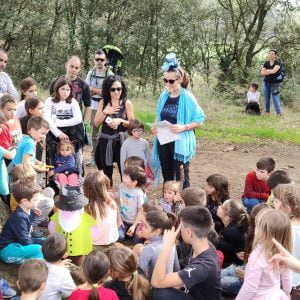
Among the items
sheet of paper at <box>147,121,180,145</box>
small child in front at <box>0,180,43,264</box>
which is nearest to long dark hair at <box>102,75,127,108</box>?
sheet of paper at <box>147,121,180,145</box>

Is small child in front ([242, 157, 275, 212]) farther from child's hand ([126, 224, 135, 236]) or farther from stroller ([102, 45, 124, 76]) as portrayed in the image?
stroller ([102, 45, 124, 76])

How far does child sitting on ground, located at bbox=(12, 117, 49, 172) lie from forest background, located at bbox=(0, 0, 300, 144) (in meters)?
9.33

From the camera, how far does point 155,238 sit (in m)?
4.00

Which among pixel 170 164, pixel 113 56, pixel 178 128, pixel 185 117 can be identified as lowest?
pixel 170 164

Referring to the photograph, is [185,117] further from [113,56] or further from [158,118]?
[113,56]

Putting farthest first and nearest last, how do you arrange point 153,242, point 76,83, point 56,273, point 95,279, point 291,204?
point 76,83 < point 291,204 < point 153,242 < point 56,273 < point 95,279

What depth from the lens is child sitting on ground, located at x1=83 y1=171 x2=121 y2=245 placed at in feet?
15.9

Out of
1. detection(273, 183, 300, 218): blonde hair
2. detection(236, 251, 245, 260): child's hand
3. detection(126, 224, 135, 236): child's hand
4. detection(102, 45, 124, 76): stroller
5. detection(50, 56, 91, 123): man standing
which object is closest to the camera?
detection(273, 183, 300, 218): blonde hair

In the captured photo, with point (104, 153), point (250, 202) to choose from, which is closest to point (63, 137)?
point (104, 153)

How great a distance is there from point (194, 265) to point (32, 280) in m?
1.06

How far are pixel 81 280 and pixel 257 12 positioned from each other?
49.4ft

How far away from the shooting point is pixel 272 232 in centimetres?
336

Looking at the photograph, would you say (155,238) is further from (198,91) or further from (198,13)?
(198,13)

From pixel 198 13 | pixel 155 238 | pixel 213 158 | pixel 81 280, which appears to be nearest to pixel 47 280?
pixel 81 280
